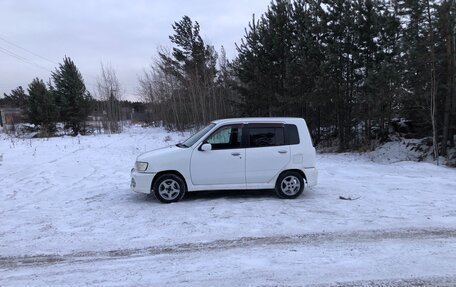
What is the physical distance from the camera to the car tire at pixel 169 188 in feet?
27.2

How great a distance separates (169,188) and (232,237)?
2601 millimetres

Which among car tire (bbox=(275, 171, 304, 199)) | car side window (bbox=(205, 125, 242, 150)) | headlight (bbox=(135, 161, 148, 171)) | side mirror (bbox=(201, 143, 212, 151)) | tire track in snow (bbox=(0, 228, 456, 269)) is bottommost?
tire track in snow (bbox=(0, 228, 456, 269))

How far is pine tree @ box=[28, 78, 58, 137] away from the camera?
1513 inches

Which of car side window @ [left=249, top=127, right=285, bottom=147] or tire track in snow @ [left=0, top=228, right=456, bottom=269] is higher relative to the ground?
car side window @ [left=249, top=127, right=285, bottom=147]

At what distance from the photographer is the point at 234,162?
8.38 meters

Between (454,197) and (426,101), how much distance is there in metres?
8.56

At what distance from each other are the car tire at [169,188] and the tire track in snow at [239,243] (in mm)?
2505

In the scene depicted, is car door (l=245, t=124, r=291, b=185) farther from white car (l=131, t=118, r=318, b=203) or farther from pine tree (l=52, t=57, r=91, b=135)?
pine tree (l=52, t=57, r=91, b=135)

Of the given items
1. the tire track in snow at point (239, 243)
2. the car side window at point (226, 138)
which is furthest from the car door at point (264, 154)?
the tire track in snow at point (239, 243)

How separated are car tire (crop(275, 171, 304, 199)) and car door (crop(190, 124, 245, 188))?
2.78 ft

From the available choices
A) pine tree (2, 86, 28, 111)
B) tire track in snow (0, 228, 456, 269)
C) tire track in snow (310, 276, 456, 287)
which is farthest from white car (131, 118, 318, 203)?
pine tree (2, 86, 28, 111)

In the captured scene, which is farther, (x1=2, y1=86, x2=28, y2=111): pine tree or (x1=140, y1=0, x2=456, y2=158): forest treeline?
(x1=2, y1=86, x2=28, y2=111): pine tree

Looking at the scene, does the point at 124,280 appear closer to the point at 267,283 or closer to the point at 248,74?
the point at 267,283

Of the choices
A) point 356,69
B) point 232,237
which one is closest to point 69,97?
point 356,69
